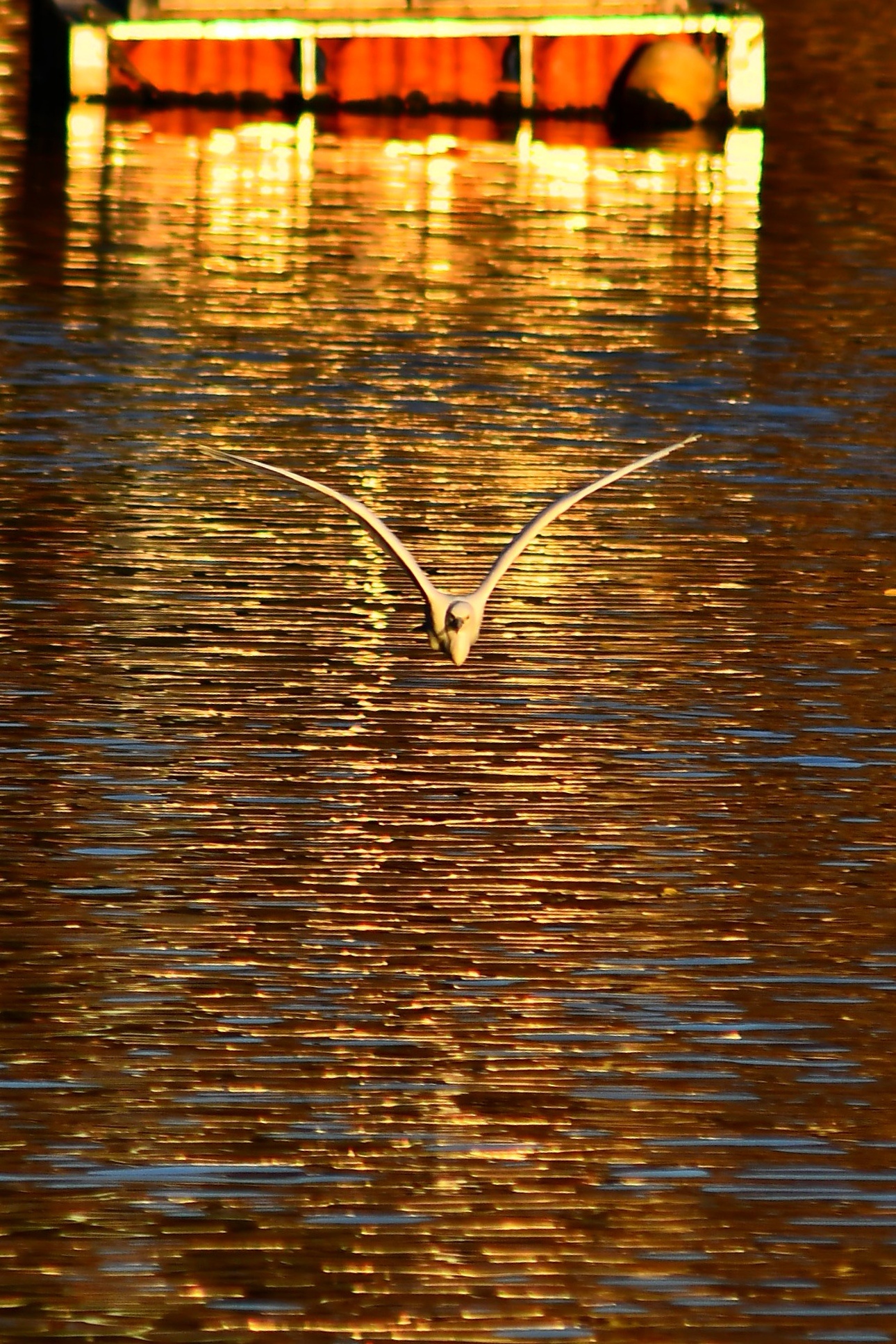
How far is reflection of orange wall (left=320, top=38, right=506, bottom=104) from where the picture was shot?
3697 cm

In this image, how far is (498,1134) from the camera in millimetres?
10906

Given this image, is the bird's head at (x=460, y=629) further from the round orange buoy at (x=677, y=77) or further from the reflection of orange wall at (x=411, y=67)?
the reflection of orange wall at (x=411, y=67)

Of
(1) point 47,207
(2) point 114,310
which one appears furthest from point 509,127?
(2) point 114,310

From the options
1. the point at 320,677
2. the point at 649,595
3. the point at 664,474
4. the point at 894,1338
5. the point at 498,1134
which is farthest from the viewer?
the point at 664,474

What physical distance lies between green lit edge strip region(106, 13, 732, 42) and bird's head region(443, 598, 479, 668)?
75.8ft

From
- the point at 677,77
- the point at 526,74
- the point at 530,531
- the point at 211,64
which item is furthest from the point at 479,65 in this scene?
the point at 530,531

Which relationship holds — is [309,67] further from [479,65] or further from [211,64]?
[479,65]

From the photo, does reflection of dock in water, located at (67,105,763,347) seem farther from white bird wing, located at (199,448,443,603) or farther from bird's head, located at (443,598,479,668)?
white bird wing, located at (199,448,443,603)

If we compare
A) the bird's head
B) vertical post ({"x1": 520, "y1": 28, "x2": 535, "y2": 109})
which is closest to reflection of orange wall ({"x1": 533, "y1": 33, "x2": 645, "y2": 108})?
vertical post ({"x1": 520, "y1": 28, "x2": 535, "y2": 109})

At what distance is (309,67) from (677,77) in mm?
4878

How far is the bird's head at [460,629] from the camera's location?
1295cm

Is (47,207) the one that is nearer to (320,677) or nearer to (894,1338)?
(320,677)

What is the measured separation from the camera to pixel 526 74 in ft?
121

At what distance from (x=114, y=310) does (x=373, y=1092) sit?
1520 cm
